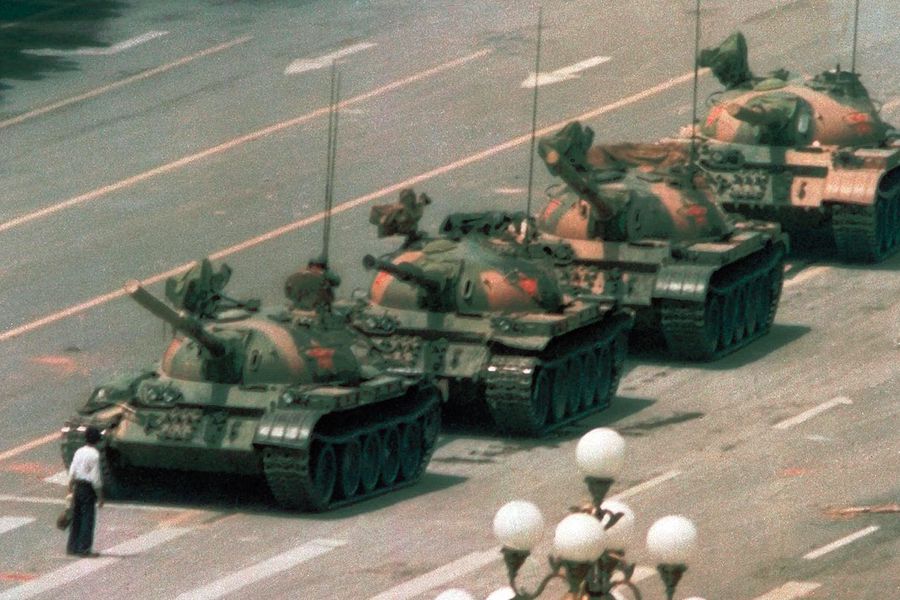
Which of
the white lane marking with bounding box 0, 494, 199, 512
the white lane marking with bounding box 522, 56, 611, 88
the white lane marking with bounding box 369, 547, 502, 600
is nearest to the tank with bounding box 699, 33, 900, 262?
the white lane marking with bounding box 522, 56, 611, 88

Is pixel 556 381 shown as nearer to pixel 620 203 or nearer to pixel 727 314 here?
pixel 620 203

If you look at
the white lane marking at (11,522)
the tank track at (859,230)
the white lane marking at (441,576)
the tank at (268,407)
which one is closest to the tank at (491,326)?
the tank at (268,407)

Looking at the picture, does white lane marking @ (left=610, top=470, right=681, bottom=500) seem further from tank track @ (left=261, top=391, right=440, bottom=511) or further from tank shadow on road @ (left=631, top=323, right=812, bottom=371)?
tank shadow on road @ (left=631, top=323, right=812, bottom=371)

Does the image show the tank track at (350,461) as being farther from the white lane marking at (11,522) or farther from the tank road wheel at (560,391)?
the white lane marking at (11,522)

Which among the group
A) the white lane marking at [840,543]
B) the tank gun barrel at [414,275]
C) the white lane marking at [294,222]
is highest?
Answer: the tank gun barrel at [414,275]

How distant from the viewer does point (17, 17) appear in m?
66.2

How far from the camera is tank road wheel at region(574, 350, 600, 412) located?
41375mm

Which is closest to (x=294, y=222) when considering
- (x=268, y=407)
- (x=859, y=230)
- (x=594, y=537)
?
(x=859, y=230)

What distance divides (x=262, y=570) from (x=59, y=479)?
5.44 meters

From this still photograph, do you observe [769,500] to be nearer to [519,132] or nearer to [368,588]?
[368,588]

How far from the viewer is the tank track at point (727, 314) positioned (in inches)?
1743

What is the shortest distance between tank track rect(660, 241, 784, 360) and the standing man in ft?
40.4

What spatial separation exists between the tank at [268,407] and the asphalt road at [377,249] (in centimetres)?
55

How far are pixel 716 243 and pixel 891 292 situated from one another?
14.7 ft
